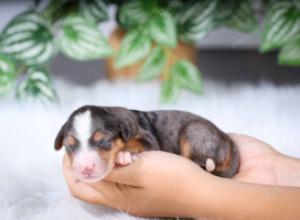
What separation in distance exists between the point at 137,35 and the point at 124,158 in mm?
1083

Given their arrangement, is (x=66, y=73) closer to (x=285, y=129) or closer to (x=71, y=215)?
(x=285, y=129)

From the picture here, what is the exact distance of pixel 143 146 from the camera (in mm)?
1175

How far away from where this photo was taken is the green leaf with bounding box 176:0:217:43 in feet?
7.06

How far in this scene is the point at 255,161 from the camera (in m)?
1.35

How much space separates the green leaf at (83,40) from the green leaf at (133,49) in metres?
0.10

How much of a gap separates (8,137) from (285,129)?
0.95 meters

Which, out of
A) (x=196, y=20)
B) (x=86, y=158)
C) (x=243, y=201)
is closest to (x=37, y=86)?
(x=196, y=20)

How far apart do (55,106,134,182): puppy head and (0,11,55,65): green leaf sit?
3.34 ft

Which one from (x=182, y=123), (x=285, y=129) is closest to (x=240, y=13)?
(x=285, y=129)

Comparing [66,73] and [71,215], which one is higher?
[66,73]

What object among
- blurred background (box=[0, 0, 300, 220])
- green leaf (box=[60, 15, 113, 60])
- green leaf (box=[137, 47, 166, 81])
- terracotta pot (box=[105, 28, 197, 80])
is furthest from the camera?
terracotta pot (box=[105, 28, 197, 80])

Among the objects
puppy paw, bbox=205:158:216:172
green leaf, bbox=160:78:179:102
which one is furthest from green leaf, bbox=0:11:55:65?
puppy paw, bbox=205:158:216:172

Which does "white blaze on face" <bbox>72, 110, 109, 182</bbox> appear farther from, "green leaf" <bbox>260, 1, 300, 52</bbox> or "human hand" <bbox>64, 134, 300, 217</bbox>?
"green leaf" <bbox>260, 1, 300, 52</bbox>

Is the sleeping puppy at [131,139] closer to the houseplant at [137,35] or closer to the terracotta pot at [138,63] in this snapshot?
the houseplant at [137,35]
